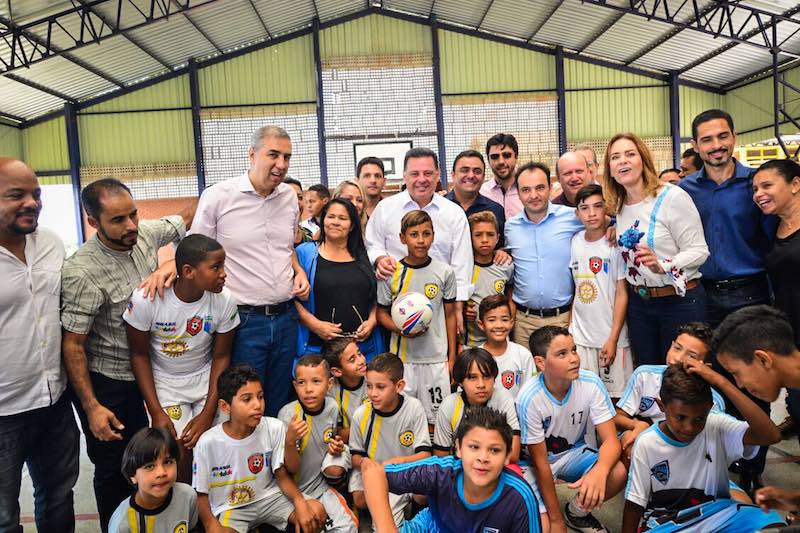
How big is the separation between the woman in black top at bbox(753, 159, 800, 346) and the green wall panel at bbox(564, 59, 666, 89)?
515 inches

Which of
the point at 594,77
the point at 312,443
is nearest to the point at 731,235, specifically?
the point at 312,443

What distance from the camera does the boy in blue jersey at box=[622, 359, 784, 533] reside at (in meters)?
2.88

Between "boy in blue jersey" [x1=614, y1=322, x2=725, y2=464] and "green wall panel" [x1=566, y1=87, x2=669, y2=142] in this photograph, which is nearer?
"boy in blue jersey" [x1=614, y1=322, x2=725, y2=464]

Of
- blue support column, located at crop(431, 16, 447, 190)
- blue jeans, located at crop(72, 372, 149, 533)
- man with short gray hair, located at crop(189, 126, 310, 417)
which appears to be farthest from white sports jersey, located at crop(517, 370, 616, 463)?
blue support column, located at crop(431, 16, 447, 190)

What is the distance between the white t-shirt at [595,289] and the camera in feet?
12.9

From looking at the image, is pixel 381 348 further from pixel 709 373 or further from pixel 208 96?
pixel 208 96

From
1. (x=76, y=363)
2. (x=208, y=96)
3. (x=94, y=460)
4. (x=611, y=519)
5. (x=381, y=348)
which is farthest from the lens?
(x=208, y=96)

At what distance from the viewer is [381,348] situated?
408 centimetres

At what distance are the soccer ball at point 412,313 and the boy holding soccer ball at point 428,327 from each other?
0.11m

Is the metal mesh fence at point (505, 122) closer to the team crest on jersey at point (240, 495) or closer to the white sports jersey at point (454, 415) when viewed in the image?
the white sports jersey at point (454, 415)

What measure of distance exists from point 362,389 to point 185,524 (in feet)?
4.23

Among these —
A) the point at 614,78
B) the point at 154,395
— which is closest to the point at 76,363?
the point at 154,395

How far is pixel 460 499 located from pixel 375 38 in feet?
47.1

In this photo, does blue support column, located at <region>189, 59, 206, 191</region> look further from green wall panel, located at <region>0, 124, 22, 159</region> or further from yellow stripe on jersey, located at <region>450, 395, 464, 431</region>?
yellow stripe on jersey, located at <region>450, 395, 464, 431</region>
